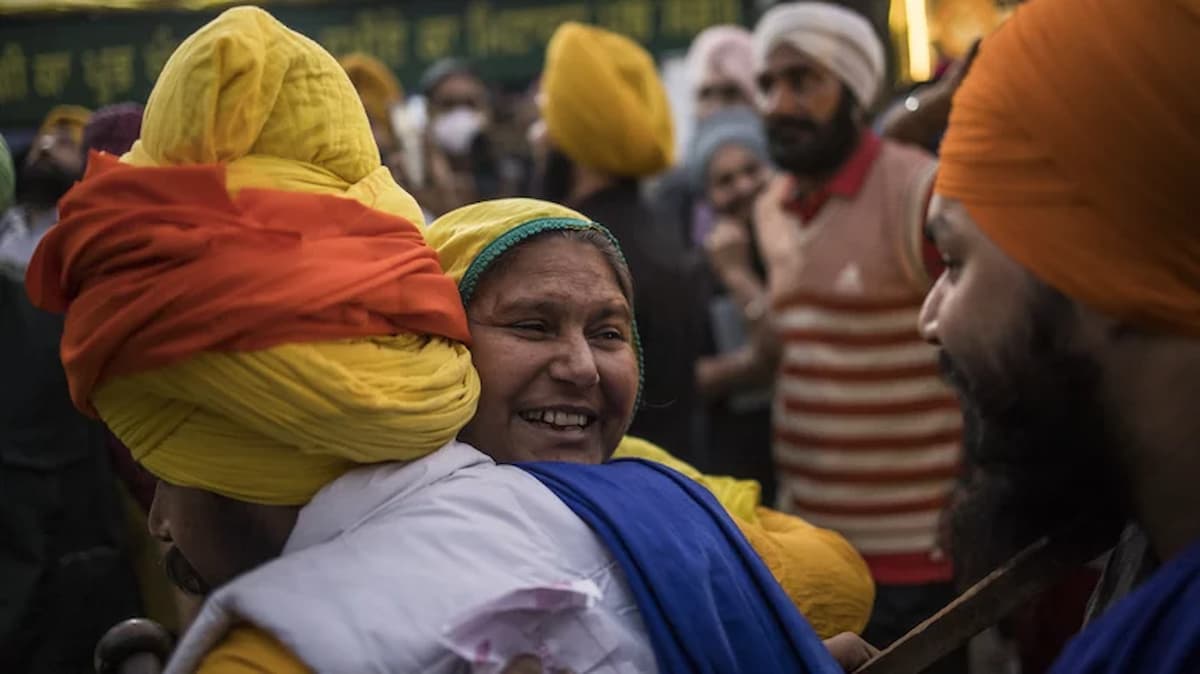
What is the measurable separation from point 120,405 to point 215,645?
39cm

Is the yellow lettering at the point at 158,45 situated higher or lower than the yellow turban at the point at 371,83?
lower

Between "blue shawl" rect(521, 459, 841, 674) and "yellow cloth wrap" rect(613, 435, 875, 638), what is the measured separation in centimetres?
31

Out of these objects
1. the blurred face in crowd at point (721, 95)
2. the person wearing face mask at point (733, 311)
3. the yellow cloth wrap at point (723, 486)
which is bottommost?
the person wearing face mask at point (733, 311)

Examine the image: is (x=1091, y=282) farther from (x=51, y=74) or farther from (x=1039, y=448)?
(x=51, y=74)

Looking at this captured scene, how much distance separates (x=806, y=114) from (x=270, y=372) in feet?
12.3

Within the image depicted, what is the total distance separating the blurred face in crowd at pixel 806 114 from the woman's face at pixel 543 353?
114 inches

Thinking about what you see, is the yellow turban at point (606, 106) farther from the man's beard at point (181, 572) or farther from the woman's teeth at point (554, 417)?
the man's beard at point (181, 572)

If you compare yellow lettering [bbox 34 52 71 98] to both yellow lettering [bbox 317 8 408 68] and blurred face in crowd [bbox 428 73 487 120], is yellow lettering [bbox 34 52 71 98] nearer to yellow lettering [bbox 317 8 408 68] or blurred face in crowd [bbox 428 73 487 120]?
yellow lettering [bbox 317 8 408 68]

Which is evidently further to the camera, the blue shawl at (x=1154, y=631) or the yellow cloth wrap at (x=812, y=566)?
the yellow cloth wrap at (x=812, y=566)

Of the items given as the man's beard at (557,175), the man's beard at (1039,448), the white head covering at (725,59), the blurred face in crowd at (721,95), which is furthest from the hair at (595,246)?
the white head covering at (725,59)

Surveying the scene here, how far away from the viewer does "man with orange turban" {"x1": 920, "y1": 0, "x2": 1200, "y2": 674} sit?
158 cm

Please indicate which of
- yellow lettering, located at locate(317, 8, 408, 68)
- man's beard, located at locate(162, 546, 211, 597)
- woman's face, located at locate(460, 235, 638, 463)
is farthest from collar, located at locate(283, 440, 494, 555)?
yellow lettering, located at locate(317, 8, 408, 68)

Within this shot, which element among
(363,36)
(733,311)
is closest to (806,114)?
(733,311)

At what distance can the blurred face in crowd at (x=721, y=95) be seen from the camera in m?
8.02
